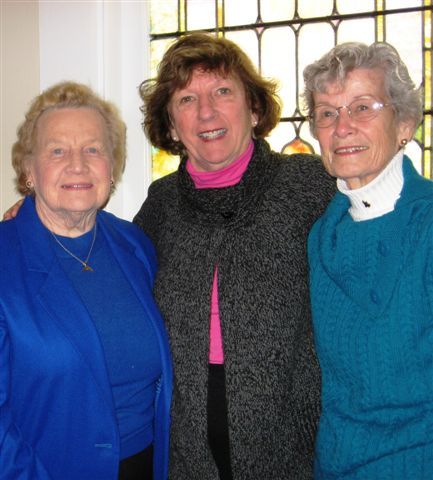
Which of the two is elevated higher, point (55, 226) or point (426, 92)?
point (426, 92)

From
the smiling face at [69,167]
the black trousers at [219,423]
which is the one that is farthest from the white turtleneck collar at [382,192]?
the smiling face at [69,167]

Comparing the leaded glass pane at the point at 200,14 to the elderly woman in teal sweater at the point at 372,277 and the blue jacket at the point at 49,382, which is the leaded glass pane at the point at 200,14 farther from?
the blue jacket at the point at 49,382

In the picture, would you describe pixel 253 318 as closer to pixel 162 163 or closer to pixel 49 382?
pixel 49 382

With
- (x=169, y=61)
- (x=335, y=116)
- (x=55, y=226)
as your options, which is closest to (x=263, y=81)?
A: (x=169, y=61)

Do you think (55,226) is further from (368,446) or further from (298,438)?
(368,446)

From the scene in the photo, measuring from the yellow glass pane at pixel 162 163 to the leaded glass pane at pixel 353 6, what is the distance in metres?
1.03

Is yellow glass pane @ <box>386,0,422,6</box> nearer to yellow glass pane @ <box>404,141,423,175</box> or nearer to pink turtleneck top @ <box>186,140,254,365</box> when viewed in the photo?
yellow glass pane @ <box>404,141,423,175</box>

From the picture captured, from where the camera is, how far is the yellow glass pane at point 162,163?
2744 millimetres

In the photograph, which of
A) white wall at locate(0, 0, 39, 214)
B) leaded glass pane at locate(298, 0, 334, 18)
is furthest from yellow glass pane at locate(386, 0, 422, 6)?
white wall at locate(0, 0, 39, 214)

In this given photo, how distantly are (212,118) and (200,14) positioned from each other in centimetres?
112

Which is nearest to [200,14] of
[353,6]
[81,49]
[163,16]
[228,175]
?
[163,16]

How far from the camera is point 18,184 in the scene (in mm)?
1752

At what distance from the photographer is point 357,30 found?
2434mm

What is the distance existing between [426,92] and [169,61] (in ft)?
3.85
